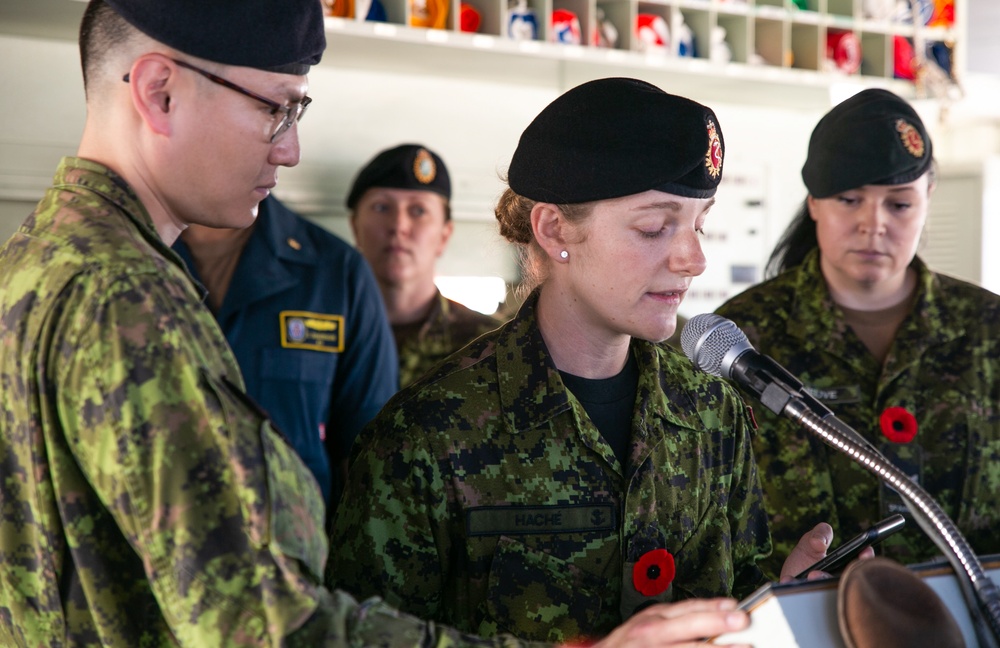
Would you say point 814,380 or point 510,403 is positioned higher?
point 510,403

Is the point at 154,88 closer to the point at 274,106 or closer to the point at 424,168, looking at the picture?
the point at 274,106

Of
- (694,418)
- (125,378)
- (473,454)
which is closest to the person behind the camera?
(125,378)

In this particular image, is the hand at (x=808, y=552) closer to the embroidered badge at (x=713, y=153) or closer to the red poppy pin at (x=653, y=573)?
the red poppy pin at (x=653, y=573)

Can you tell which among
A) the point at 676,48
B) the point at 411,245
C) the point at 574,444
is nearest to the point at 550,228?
the point at 574,444

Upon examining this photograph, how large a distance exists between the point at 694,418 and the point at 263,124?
34.5 inches

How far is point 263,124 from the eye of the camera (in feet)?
3.90

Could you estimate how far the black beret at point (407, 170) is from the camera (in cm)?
350

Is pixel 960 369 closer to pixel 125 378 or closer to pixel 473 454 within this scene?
pixel 473 454

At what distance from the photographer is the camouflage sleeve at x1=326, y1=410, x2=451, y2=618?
4.83 feet

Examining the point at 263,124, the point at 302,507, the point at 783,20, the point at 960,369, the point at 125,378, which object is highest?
the point at 783,20

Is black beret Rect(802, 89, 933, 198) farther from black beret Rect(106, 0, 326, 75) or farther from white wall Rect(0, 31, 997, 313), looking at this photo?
black beret Rect(106, 0, 326, 75)

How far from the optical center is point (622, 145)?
1533mm

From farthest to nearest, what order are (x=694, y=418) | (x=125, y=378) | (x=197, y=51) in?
(x=694, y=418) → (x=197, y=51) → (x=125, y=378)

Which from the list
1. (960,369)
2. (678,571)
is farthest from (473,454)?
(960,369)
